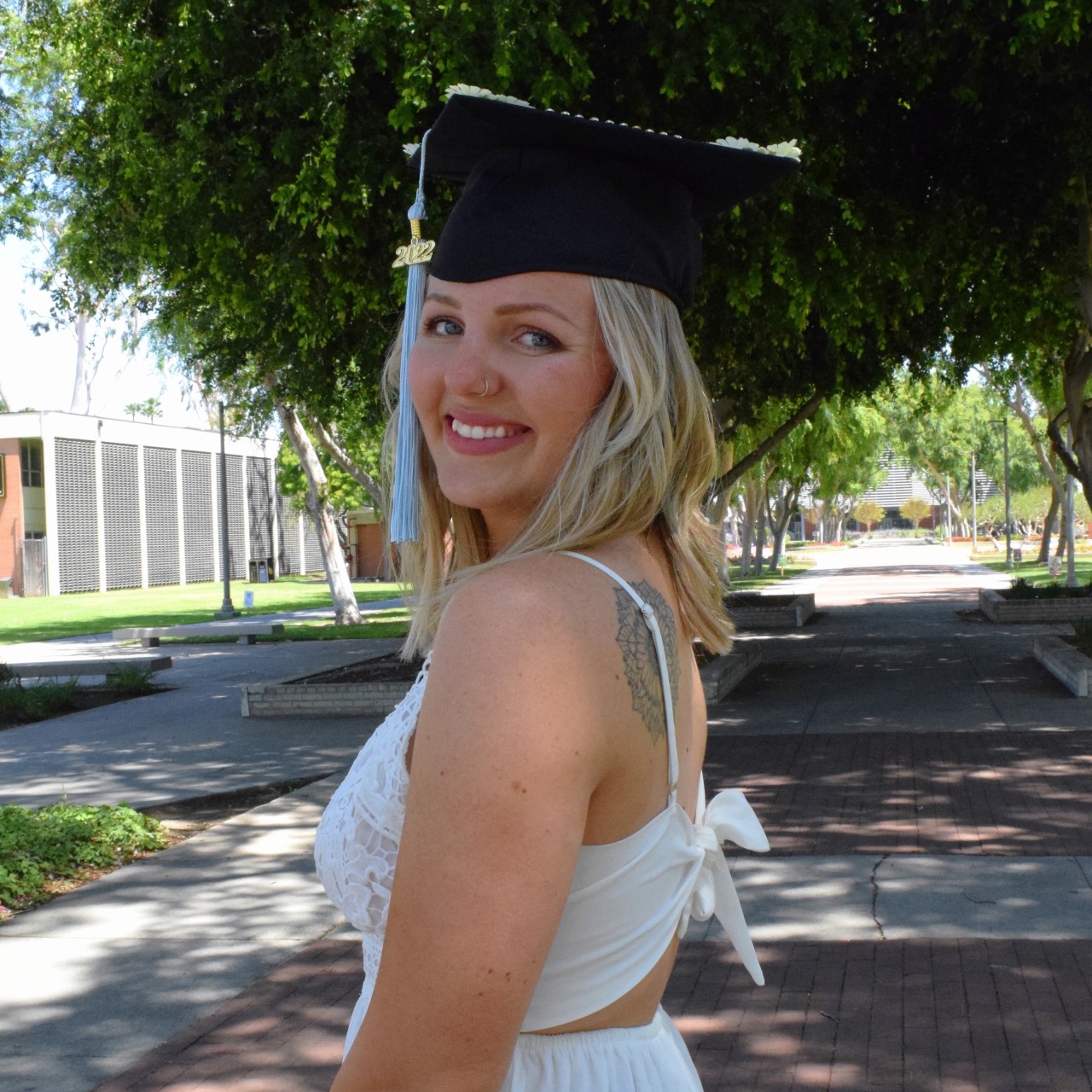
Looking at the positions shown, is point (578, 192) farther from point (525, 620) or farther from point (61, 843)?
point (61, 843)

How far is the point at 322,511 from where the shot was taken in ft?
86.3

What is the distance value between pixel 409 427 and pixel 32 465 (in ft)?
188

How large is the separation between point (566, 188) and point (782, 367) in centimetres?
1679

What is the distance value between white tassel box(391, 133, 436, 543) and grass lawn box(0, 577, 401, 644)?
24235mm

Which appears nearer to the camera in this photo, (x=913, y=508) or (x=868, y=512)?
(x=913, y=508)

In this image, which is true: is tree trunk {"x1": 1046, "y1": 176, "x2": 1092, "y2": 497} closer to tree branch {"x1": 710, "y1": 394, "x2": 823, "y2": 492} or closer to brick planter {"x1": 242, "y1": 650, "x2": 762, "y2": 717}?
tree branch {"x1": 710, "y1": 394, "x2": 823, "y2": 492}

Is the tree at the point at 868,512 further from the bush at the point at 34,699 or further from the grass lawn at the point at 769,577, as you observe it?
the bush at the point at 34,699

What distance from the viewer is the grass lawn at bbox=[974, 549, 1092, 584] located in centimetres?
3841

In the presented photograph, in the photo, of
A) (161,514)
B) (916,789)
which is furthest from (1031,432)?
(161,514)

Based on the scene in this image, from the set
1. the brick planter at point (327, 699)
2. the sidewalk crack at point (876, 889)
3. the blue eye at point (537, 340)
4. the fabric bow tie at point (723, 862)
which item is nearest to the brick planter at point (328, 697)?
the brick planter at point (327, 699)

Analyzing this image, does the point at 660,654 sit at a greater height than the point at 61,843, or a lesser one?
greater

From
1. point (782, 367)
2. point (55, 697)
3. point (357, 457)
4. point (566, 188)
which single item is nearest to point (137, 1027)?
point (566, 188)

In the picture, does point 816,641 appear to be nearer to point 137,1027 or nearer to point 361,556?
point 137,1027

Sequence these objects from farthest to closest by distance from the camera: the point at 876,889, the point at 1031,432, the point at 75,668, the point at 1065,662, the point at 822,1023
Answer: the point at 1031,432, the point at 75,668, the point at 1065,662, the point at 876,889, the point at 822,1023
